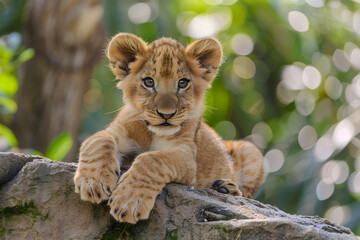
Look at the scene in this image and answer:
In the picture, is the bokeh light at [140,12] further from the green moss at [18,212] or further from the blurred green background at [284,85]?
the green moss at [18,212]

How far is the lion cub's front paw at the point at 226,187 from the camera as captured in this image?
4.43 metres

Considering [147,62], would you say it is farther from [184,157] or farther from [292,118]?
[292,118]

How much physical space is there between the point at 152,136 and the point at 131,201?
943 millimetres

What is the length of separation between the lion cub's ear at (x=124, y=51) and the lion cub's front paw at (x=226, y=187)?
41.6 inches

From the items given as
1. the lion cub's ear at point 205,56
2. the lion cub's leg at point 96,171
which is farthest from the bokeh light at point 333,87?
the lion cub's leg at point 96,171

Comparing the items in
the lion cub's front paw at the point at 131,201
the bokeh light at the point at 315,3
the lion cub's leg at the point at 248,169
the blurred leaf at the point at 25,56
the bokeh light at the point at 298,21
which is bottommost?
the lion cub's leg at the point at 248,169

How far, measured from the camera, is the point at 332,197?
7.87m

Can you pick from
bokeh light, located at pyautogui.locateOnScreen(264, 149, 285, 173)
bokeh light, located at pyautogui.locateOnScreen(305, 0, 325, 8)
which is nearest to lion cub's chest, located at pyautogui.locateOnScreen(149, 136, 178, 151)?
bokeh light, located at pyautogui.locateOnScreen(264, 149, 285, 173)

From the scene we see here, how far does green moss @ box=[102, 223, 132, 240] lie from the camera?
3.50m

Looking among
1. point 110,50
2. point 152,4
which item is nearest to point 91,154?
point 110,50

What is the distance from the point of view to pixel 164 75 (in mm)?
4176

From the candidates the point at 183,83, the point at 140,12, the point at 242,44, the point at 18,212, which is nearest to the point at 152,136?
the point at 183,83

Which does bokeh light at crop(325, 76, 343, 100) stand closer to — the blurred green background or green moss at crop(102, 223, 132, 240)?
the blurred green background

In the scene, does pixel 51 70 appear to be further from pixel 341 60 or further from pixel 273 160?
pixel 341 60
